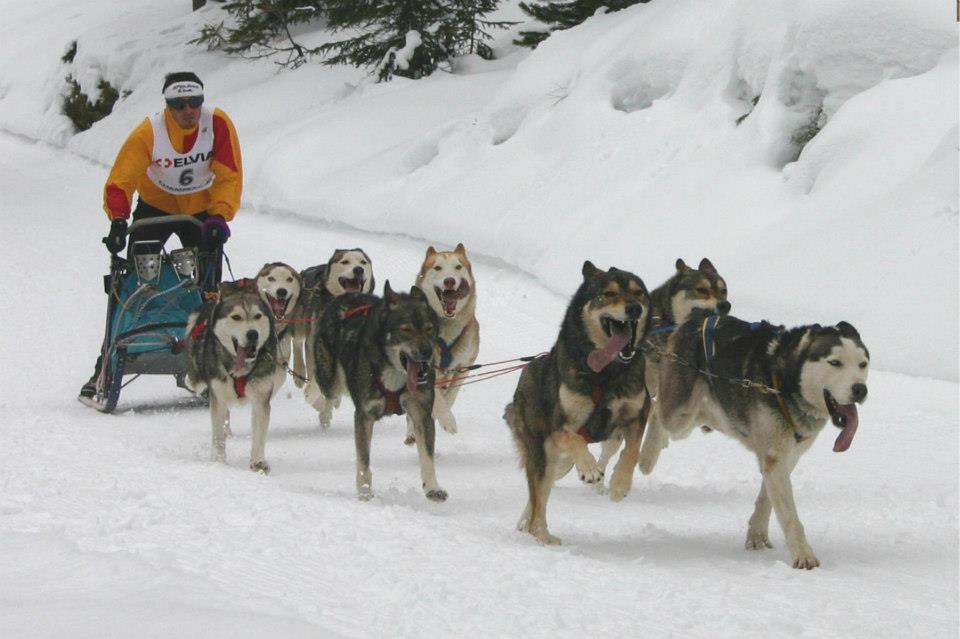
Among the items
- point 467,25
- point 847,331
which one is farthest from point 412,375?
point 467,25

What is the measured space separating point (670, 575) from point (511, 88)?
458 inches

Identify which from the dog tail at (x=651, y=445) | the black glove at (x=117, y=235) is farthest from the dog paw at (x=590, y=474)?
the black glove at (x=117, y=235)

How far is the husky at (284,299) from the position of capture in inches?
316

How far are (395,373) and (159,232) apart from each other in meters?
2.55

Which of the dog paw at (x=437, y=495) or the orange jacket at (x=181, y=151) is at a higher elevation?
the orange jacket at (x=181, y=151)

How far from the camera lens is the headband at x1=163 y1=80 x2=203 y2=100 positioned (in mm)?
7480

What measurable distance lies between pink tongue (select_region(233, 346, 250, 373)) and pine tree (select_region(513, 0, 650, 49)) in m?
9.93

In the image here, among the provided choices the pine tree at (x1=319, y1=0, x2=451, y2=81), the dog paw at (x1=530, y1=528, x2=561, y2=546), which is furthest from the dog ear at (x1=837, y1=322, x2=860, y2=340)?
the pine tree at (x1=319, y1=0, x2=451, y2=81)

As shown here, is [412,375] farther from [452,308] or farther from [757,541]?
[757,541]

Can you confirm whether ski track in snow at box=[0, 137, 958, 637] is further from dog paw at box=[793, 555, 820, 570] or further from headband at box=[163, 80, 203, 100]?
headband at box=[163, 80, 203, 100]

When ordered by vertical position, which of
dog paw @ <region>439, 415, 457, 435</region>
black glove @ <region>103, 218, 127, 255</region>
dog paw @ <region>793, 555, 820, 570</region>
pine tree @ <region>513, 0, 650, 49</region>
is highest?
black glove @ <region>103, 218, 127, 255</region>

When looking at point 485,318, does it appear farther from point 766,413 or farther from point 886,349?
point 766,413

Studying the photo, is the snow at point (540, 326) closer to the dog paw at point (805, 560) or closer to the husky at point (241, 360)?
the dog paw at point (805, 560)

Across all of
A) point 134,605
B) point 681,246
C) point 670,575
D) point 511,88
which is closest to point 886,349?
point 681,246
